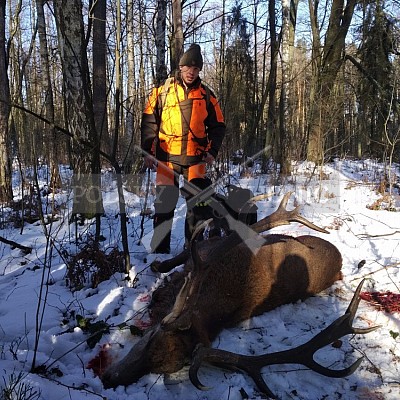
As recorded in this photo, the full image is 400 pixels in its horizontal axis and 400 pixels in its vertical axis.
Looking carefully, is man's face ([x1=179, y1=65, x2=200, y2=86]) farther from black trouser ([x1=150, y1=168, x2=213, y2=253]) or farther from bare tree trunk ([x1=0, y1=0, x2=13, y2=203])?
bare tree trunk ([x1=0, y1=0, x2=13, y2=203])

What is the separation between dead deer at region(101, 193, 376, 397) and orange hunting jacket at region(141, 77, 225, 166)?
1089mm

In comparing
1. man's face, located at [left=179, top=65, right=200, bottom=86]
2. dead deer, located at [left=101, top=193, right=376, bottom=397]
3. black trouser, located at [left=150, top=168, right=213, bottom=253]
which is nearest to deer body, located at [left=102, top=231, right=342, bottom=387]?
dead deer, located at [left=101, top=193, right=376, bottom=397]

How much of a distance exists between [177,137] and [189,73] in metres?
0.62

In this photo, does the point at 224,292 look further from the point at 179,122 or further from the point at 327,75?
the point at 327,75

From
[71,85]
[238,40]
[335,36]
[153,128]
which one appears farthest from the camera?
[238,40]

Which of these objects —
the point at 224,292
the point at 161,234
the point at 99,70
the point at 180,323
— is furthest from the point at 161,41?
the point at 180,323

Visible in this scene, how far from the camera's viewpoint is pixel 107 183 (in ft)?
28.6

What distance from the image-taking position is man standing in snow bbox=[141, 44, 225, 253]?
388 cm

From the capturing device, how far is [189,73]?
379 cm

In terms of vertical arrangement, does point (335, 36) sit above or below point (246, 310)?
above

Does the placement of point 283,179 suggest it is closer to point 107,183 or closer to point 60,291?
point 107,183

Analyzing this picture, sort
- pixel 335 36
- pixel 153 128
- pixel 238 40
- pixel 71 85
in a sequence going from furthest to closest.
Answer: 1. pixel 238 40
2. pixel 335 36
3. pixel 71 85
4. pixel 153 128

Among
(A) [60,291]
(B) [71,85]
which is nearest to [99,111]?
(B) [71,85]

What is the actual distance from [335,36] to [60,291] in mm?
10659
